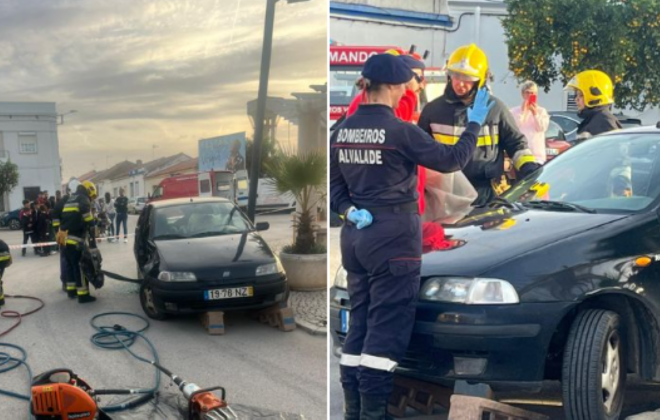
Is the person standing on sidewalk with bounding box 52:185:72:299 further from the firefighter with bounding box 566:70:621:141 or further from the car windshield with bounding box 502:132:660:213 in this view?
the firefighter with bounding box 566:70:621:141

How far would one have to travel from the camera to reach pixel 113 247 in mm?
1791

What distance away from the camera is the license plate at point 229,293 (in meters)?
1.82

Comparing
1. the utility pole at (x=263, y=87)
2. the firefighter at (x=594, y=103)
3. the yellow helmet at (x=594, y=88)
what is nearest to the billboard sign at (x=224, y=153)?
the utility pole at (x=263, y=87)

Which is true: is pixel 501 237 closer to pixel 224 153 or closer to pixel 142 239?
pixel 224 153

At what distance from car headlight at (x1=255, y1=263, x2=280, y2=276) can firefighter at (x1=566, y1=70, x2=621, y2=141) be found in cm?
389

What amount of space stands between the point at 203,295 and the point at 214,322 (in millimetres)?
69

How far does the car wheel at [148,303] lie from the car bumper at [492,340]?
4.48 feet

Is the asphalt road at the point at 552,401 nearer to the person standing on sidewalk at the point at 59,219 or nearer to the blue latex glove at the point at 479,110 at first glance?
the blue latex glove at the point at 479,110

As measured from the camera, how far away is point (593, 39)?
1298 cm

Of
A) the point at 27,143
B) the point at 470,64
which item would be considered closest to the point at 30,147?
the point at 27,143

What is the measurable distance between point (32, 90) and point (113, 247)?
39cm

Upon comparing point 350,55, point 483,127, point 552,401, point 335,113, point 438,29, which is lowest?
point 552,401

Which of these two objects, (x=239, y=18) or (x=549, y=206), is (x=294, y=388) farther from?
(x=549, y=206)

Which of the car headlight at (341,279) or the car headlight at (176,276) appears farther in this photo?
the car headlight at (341,279)
